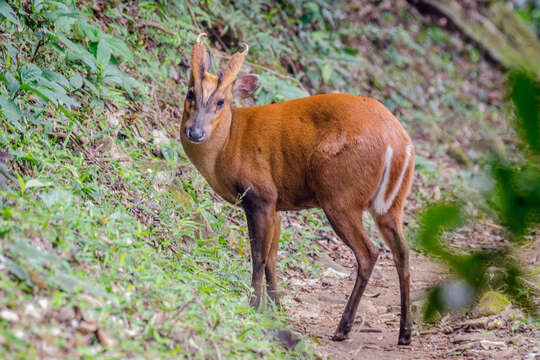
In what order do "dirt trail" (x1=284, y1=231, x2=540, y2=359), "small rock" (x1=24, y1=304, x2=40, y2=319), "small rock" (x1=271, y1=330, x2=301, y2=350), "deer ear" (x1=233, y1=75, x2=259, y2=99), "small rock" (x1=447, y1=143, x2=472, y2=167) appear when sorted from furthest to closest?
"small rock" (x1=447, y1=143, x2=472, y2=167) < "deer ear" (x1=233, y1=75, x2=259, y2=99) < "dirt trail" (x1=284, y1=231, x2=540, y2=359) < "small rock" (x1=271, y1=330, x2=301, y2=350) < "small rock" (x1=24, y1=304, x2=40, y2=319)

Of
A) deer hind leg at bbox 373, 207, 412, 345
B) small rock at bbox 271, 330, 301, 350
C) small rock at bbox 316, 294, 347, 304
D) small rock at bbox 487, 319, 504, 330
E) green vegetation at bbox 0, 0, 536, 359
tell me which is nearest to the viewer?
green vegetation at bbox 0, 0, 536, 359

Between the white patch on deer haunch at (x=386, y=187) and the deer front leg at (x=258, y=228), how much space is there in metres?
0.78

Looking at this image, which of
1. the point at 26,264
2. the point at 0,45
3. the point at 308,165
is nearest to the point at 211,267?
the point at 308,165

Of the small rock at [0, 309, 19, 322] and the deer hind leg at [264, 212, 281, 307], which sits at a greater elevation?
the small rock at [0, 309, 19, 322]

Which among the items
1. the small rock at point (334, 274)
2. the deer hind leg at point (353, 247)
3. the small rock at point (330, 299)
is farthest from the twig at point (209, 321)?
the small rock at point (334, 274)

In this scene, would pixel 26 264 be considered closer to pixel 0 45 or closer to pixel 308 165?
pixel 308 165

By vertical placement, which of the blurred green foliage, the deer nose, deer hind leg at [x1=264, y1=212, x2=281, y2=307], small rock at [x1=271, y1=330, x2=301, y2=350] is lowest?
deer hind leg at [x1=264, y1=212, x2=281, y2=307]

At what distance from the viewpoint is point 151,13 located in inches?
281

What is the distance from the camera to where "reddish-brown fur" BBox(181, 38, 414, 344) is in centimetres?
439

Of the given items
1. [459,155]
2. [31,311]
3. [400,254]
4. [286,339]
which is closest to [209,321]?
[286,339]

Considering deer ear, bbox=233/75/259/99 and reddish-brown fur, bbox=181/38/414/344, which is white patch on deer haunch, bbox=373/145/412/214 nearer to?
reddish-brown fur, bbox=181/38/414/344

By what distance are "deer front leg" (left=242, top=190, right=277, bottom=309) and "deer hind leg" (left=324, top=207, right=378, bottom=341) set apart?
45cm

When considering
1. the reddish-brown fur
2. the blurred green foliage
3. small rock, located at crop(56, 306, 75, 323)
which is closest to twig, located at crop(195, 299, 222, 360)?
small rock, located at crop(56, 306, 75, 323)

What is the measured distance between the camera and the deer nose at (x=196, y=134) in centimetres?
451
